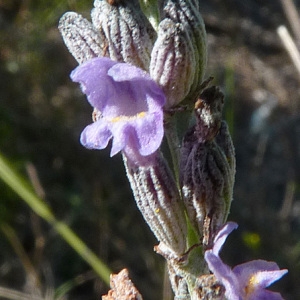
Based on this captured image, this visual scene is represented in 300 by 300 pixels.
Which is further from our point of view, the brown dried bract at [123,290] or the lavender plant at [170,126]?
the brown dried bract at [123,290]

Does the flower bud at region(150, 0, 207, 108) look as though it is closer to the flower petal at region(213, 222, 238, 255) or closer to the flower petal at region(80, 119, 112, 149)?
the flower petal at region(80, 119, 112, 149)

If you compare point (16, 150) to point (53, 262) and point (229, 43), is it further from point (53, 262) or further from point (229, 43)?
point (229, 43)

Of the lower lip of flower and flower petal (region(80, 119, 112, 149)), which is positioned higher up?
flower petal (region(80, 119, 112, 149))

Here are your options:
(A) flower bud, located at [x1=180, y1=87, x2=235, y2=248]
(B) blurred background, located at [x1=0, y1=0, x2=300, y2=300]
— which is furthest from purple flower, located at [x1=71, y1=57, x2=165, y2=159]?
(B) blurred background, located at [x1=0, y1=0, x2=300, y2=300]

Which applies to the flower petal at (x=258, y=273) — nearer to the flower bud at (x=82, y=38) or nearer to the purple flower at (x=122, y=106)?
the purple flower at (x=122, y=106)

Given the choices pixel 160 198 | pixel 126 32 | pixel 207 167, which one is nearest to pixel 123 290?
pixel 160 198

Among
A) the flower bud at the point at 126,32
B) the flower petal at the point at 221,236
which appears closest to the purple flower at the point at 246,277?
the flower petal at the point at 221,236

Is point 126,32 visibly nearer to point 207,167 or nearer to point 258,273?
point 207,167

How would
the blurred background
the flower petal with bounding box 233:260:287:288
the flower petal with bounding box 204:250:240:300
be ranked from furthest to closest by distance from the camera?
the blurred background, the flower petal with bounding box 233:260:287:288, the flower petal with bounding box 204:250:240:300
